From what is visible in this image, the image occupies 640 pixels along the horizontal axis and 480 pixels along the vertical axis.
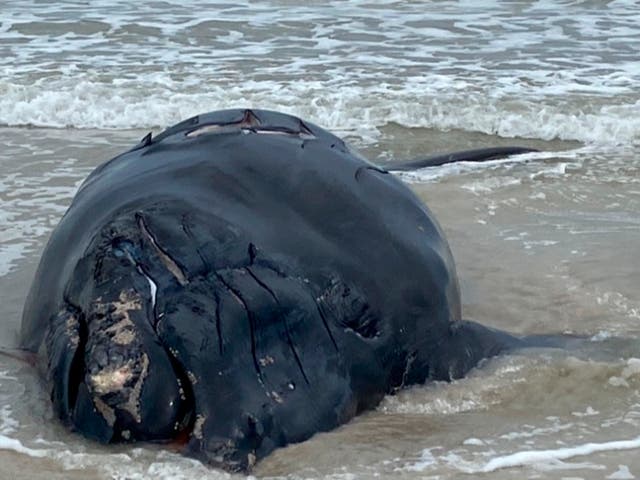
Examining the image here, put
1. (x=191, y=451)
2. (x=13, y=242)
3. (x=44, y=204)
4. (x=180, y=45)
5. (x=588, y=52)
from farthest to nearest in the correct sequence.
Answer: (x=180, y=45) → (x=588, y=52) → (x=44, y=204) → (x=13, y=242) → (x=191, y=451)

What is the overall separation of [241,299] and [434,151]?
568 centimetres

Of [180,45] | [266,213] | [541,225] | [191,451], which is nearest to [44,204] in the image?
[541,225]

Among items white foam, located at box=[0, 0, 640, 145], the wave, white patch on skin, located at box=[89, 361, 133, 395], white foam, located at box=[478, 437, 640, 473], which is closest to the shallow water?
white foam, located at box=[478, 437, 640, 473]

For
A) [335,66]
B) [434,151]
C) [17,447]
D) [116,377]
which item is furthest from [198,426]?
[335,66]

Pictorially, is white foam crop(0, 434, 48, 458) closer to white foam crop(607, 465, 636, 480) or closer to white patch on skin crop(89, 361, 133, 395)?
white patch on skin crop(89, 361, 133, 395)

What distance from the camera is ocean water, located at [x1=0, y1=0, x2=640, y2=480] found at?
331 centimetres

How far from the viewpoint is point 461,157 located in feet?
23.1

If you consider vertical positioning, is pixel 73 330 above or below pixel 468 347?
above

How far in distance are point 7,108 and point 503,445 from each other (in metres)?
7.49

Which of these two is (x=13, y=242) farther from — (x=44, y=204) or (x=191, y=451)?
(x=191, y=451)

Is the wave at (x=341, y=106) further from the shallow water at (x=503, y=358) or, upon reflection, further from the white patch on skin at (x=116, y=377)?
the white patch on skin at (x=116, y=377)

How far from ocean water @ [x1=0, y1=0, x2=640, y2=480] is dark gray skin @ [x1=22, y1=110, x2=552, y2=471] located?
0.11 meters

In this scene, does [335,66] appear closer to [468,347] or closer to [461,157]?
[461,157]

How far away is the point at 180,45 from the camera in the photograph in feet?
42.9
